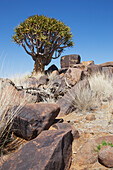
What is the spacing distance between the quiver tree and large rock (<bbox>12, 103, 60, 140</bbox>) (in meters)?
10.7

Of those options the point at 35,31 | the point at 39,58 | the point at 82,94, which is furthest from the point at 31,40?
the point at 82,94

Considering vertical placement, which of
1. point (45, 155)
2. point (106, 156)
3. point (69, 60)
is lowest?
point (106, 156)

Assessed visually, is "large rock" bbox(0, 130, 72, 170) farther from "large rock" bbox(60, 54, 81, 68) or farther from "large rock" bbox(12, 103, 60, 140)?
"large rock" bbox(60, 54, 81, 68)

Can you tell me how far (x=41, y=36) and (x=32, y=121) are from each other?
11189 millimetres

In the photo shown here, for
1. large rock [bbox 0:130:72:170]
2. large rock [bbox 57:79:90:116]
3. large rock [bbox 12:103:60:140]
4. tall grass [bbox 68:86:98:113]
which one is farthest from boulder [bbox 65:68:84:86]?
large rock [bbox 0:130:72:170]

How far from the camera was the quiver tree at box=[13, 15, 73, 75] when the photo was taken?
510 inches

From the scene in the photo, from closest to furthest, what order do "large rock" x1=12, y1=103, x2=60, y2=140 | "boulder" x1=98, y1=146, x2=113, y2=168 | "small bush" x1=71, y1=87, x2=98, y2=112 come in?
1. "boulder" x1=98, y1=146, x2=113, y2=168
2. "large rock" x1=12, y1=103, x2=60, y2=140
3. "small bush" x1=71, y1=87, x2=98, y2=112

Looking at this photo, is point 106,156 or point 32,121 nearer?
point 106,156

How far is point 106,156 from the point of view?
201cm

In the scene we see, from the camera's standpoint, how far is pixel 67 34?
46.7 feet

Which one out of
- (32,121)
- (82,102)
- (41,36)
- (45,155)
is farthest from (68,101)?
(41,36)

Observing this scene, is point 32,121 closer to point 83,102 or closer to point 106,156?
point 106,156

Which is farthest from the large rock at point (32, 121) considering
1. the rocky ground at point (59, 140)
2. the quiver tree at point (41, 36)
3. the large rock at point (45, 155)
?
the quiver tree at point (41, 36)

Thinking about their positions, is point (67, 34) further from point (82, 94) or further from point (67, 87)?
point (82, 94)
